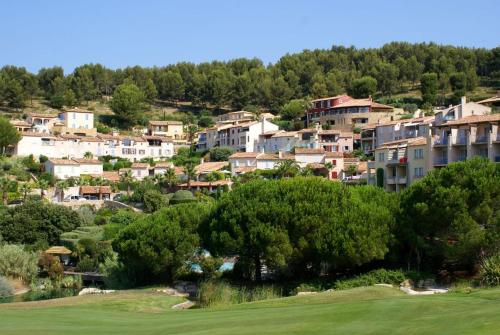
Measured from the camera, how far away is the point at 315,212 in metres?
41.5

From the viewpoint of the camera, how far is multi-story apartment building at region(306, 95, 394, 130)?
116188mm

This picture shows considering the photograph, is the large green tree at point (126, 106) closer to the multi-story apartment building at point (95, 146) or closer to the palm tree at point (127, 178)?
the multi-story apartment building at point (95, 146)

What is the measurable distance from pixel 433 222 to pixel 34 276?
104 ft

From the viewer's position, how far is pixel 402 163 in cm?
6888

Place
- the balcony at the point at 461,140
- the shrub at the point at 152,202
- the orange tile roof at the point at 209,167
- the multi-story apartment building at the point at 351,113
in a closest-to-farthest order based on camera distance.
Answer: the balcony at the point at 461,140 < the shrub at the point at 152,202 < the orange tile roof at the point at 209,167 < the multi-story apartment building at the point at 351,113

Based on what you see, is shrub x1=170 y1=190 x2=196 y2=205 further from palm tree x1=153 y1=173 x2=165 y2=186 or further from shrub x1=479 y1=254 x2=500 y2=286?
shrub x1=479 y1=254 x2=500 y2=286

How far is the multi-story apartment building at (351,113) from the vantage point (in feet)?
381

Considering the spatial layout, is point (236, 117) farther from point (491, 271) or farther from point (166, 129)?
point (491, 271)

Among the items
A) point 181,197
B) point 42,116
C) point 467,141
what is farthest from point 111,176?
point 467,141

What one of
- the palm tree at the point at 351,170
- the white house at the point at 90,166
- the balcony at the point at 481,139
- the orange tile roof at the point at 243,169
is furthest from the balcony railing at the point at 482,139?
the white house at the point at 90,166

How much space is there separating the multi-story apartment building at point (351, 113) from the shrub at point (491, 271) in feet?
252

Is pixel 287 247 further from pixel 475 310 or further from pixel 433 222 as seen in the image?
pixel 475 310

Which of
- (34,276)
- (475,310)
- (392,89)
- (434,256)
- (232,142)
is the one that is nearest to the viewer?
(475,310)

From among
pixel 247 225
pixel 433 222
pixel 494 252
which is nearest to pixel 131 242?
pixel 247 225
